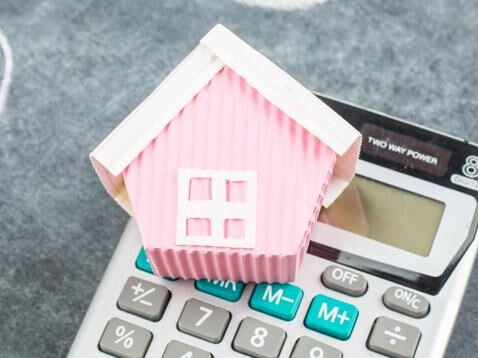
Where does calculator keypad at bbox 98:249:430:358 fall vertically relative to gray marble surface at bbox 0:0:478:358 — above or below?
below

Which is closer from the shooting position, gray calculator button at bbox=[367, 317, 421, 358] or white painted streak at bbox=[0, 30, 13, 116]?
gray calculator button at bbox=[367, 317, 421, 358]

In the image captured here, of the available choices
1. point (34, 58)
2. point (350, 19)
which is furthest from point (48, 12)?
point (350, 19)

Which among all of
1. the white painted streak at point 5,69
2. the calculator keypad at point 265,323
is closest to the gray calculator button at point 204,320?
the calculator keypad at point 265,323

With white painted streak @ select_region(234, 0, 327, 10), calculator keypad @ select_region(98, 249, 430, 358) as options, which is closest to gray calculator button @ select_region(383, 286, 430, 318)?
calculator keypad @ select_region(98, 249, 430, 358)

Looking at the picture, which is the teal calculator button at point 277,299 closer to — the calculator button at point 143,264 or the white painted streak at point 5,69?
the calculator button at point 143,264

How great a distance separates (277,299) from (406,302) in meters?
0.04

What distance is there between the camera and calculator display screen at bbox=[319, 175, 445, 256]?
308 millimetres

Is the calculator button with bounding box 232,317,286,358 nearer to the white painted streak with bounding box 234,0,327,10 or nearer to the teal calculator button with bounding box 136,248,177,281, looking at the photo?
the teal calculator button with bounding box 136,248,177,281

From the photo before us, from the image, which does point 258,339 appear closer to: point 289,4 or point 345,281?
point 345,281

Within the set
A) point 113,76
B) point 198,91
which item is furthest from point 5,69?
point 198,91

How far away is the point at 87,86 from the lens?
0.40 meters

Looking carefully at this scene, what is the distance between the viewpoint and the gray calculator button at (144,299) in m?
0.30

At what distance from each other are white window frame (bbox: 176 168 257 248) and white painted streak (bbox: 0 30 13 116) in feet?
0.50

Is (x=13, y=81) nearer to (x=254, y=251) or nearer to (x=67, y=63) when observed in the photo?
(x=67, y=63)
